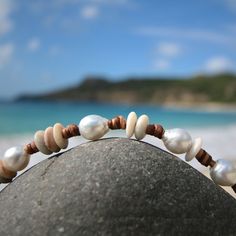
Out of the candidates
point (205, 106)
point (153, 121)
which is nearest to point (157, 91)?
point (205, 106)

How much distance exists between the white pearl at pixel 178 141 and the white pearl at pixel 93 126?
1.22ft

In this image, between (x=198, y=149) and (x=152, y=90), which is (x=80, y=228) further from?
(x=152, y=90)

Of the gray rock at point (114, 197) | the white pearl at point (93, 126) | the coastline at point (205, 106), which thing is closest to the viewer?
the gray rock at point (114, 197)

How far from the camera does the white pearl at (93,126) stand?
2.77 metres

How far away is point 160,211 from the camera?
252 cm

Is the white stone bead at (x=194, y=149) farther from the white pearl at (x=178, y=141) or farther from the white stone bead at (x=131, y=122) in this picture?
the white stone bead at (x=131, y=122)

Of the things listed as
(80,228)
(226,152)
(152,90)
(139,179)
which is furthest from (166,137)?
(152,90)

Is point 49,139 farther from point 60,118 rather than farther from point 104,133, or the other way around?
point 60,118

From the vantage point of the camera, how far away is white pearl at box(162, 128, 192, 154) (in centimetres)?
285

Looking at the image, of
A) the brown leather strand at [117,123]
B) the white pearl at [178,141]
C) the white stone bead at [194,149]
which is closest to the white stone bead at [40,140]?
the brown leather strand at [117,123]

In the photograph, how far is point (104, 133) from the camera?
2832 millimetres

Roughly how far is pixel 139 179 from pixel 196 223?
0.38 m

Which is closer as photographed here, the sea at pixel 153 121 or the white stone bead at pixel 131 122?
the white stone bead at pixel 131 122

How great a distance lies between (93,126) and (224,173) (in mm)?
821
